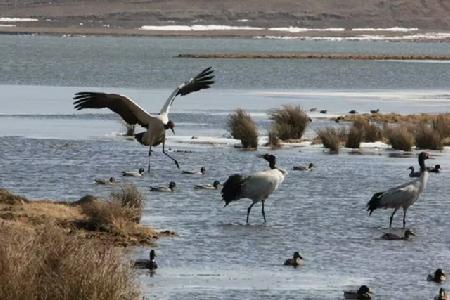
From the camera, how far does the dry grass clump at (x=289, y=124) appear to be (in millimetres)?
39406

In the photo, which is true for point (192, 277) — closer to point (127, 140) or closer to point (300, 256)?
point (300, 256)

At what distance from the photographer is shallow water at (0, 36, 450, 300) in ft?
57.5

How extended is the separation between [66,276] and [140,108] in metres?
11.5

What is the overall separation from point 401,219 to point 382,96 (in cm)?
4431

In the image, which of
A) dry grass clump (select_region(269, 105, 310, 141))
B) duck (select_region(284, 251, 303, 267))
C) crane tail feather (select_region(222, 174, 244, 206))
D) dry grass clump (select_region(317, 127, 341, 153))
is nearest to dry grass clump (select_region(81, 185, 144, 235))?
crane tail feather (select_region(222, 174, 244, 206))

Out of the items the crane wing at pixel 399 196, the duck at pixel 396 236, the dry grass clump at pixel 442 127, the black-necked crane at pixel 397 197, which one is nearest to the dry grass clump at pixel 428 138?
the dry grass clump at pixel 442 127

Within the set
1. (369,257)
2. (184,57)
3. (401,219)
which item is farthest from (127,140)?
(184,57)

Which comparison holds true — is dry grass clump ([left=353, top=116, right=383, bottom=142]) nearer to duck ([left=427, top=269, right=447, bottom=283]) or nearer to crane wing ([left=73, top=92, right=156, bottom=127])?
crane wing ([left=73, top=92, right=156, bottom=127])

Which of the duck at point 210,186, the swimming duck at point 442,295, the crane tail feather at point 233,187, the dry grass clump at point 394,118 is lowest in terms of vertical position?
the swimming duck at point 442,295

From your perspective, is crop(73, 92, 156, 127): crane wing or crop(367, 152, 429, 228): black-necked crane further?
crop(73, 92, 156, 127): crane wing

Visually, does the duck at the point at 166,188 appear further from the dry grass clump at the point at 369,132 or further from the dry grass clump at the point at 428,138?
the dry grass clump at the point at 369,132

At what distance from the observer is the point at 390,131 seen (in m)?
37.9

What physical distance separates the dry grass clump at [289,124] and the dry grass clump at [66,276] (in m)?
26.3

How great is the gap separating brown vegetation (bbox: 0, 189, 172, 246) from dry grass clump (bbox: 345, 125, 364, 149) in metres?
17.1
